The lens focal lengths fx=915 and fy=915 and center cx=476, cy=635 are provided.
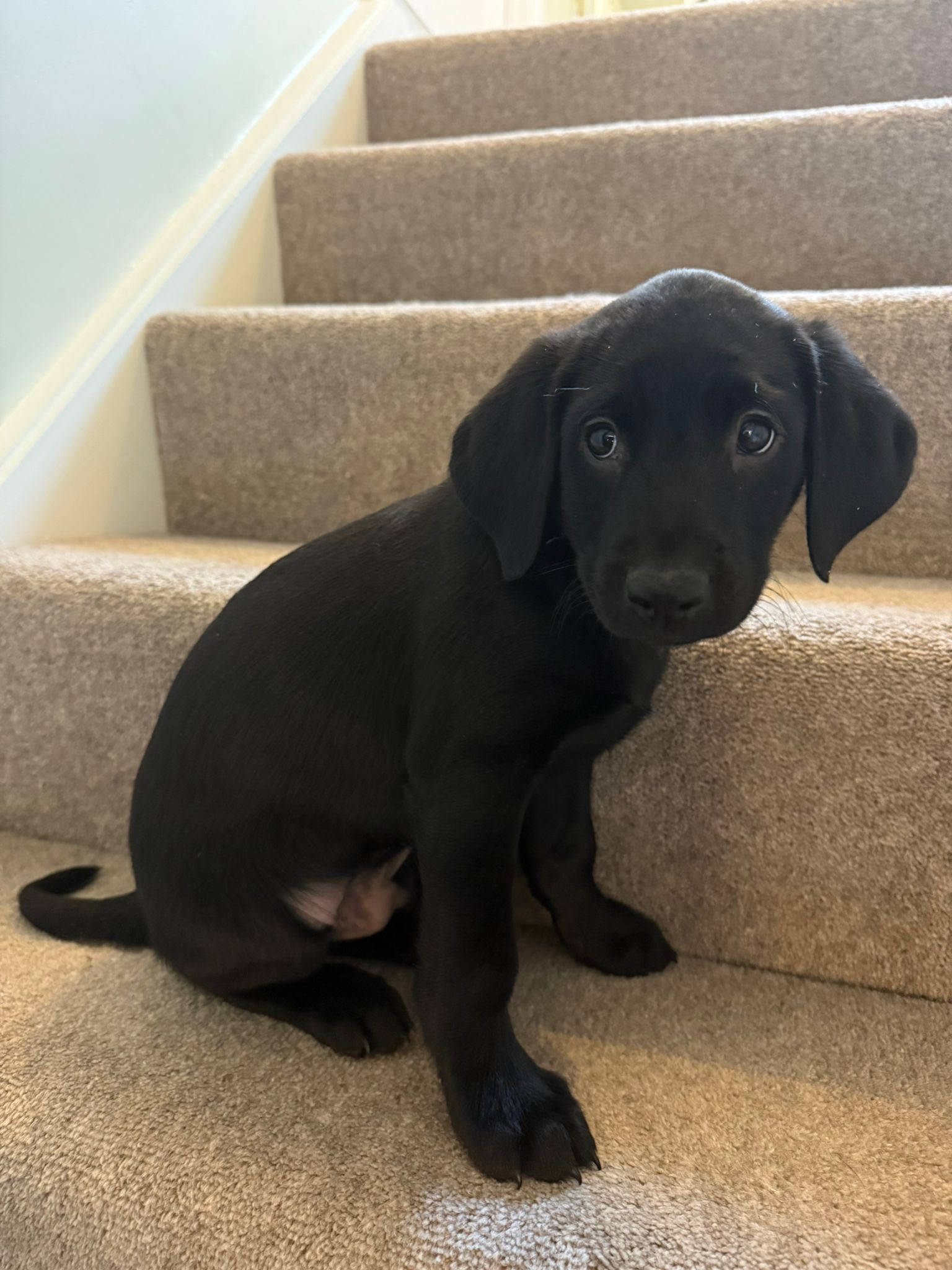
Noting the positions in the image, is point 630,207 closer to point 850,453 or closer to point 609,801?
point 850,453

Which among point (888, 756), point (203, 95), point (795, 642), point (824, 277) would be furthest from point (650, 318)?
point (203, 95)

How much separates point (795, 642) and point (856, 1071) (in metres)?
0.43

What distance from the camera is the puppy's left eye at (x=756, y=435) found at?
0.80m

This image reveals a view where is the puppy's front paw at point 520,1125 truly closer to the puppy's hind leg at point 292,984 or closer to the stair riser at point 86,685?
the puppy's hind leg at point 292,984

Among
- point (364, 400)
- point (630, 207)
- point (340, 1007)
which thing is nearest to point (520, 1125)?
point (340, 1007)

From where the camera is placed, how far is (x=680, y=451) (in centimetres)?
78

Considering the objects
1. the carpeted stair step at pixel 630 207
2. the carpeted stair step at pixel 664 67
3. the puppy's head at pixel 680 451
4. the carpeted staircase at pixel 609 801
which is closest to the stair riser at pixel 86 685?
the carpeted staircase at pixel 609 801

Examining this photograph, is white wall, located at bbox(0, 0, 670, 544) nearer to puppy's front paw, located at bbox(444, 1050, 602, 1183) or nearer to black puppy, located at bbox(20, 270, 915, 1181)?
black puppy, located at bbox(20, 270, 915, 1181)

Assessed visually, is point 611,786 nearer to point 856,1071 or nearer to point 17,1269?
point 856,1071

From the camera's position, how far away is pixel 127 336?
1.64 meters

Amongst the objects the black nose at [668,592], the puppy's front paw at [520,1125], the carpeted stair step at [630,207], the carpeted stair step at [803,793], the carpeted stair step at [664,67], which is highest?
the carpeted stair step at [664,67]

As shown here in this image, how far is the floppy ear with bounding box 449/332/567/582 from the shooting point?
0.83 metres

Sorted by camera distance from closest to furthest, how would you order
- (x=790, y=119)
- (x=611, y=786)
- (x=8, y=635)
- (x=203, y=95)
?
(x=611, y=786) → (x=8, y=635) → (x=790, y=119) → (x=203, y=95)

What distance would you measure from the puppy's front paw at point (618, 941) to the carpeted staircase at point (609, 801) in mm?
27
